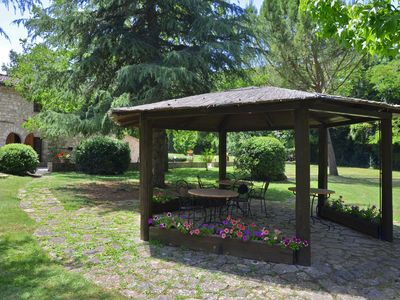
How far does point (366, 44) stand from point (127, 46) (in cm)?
818

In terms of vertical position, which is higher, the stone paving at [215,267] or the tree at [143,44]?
the tree at [143,44]

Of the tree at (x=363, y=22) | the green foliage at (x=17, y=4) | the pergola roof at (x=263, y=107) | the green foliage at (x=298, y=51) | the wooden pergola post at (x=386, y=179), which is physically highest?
the green foliage at (x=298, y=51)

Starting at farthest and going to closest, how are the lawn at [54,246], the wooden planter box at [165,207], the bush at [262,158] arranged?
the bush at [262,158] → the wooden planter box at [165,207] → the lawn at [54,246]

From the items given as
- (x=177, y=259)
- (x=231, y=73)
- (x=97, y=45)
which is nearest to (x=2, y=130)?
(x=97, y=45)

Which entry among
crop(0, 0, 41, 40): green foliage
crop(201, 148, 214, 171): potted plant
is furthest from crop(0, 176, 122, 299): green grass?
crop(201, 148, 214, 171): potted plant

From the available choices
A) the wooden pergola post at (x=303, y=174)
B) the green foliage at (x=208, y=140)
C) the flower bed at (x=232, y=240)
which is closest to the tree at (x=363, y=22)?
the wooden pergola post at (x=303, y=174)

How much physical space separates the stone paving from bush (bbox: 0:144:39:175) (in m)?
9.43

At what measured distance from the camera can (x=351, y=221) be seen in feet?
23.5

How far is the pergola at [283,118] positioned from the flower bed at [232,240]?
19 cm

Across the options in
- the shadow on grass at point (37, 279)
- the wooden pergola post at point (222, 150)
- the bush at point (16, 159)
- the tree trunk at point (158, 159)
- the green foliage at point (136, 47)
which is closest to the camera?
the shadow on grass at point (37, 279)

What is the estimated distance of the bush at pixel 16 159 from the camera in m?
15.0

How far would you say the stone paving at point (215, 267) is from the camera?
13.3ft

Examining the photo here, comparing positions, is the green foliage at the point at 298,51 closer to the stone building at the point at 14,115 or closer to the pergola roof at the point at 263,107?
the pergola roof at the point at 263,107

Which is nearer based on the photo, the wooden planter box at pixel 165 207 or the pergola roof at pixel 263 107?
the pergola roof at pixel 263 107
